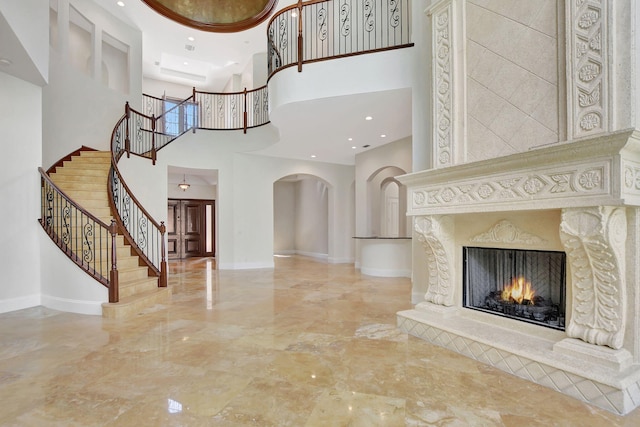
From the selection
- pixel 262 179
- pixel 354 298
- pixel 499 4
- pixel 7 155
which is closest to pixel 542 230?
pixel 499 4

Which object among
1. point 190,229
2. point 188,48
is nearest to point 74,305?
point 190,229

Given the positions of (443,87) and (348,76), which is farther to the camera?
(348,76)

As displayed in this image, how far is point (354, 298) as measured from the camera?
5.46m

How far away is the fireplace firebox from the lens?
3.08 metres

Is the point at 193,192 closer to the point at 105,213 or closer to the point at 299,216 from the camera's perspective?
the point at 299,216

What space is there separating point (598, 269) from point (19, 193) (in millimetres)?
7054

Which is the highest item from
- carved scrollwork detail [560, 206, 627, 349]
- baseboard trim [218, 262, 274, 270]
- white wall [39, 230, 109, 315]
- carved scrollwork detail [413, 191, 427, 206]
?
carved scrollwork detail [413, 191, 427, 206]

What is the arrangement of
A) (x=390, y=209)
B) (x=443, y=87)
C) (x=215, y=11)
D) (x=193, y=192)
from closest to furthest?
(x=215, y=11) < (x=443, y=87) < (x=390, y=209) < (x=193, y=192)

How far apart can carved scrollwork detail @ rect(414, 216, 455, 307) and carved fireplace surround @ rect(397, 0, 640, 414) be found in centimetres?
36

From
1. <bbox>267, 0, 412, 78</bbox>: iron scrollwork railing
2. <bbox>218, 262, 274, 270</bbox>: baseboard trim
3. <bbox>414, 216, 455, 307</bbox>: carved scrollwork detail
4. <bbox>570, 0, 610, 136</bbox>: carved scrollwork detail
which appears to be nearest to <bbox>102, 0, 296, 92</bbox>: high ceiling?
<bbox>267, 0, 412, 78</bbox>: iron scrollwork railing

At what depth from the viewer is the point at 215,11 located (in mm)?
1707

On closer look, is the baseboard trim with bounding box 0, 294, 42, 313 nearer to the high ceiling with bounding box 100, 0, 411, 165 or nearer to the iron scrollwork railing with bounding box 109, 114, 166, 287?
the iron scrollwork railing with bounding box 109, 114, 166, 287

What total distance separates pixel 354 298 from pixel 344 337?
6.34ft

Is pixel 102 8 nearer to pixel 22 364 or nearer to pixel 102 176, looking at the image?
pixel 102 176
